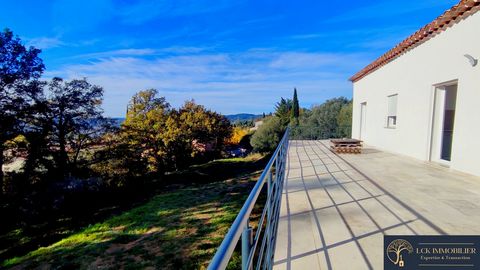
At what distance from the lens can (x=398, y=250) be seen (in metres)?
1.95

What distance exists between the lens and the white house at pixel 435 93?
4.25 m

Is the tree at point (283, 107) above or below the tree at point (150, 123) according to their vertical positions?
above

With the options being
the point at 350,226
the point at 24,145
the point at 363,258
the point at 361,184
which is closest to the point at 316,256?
the point at 363,258

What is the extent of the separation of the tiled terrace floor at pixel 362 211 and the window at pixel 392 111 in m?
2.77

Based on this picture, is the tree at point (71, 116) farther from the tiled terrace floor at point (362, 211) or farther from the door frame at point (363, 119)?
the door frame at point (363, 119)

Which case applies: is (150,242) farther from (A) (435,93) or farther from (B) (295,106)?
(B) (295,106)

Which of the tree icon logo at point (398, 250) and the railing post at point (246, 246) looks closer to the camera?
the railing post at point (246, 246)

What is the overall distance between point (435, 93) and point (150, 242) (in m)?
7.23

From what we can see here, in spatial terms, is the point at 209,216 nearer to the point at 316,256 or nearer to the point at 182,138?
the point at 316,256

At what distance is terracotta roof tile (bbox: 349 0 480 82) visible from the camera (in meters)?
4.19

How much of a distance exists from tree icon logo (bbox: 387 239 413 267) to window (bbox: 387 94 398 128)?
6.44 metres

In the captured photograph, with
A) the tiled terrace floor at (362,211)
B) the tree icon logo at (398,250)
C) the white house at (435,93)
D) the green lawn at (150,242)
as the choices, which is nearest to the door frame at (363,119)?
the white house at (435,93)

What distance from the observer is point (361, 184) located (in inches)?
161

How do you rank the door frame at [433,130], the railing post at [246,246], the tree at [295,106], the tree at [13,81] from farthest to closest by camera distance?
1. the tree at [295,106]
2. the tree at [13,81]
3. the door frame at [433,130]
4. the railing post at [246,246]
